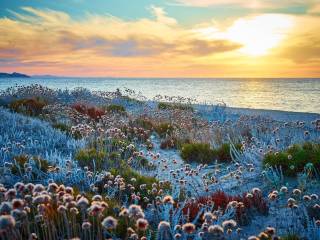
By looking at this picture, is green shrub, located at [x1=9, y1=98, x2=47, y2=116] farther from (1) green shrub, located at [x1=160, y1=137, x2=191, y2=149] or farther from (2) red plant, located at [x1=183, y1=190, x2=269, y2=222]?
(2) red plant, located at [x1=183, y1=190, x2=269, y2=222]

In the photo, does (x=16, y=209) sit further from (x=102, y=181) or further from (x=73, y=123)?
(x=73, y=123)

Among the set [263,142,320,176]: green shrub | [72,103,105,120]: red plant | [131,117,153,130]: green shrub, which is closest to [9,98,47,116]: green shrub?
[72,103,105,120]: red plant

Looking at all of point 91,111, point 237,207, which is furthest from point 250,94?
point 237,207

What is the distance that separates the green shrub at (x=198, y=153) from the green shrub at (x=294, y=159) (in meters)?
2.17

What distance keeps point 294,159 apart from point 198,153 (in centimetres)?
294

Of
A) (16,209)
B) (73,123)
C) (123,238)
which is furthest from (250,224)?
(73,123)

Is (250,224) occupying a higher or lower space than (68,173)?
lower

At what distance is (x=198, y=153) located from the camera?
→ 30.9ft

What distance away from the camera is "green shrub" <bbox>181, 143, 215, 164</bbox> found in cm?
917

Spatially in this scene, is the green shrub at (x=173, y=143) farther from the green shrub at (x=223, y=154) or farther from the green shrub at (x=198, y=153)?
the green shrub at (x=223, y=154)

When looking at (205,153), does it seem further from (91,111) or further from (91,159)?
(91,111)

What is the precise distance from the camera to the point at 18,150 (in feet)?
25.9

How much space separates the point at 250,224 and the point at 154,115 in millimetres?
10129

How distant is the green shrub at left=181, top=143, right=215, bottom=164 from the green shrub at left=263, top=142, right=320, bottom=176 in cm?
217
